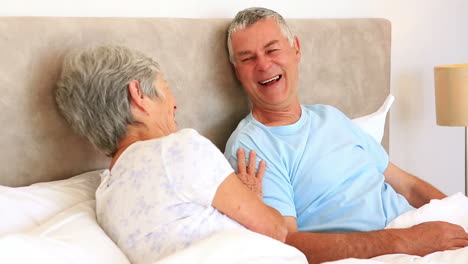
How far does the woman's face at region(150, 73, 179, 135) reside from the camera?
1548 mm

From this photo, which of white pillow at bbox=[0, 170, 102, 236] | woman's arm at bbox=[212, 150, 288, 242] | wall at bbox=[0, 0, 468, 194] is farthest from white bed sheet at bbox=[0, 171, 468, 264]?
wall at bbox=[0, 0, 468, 194]

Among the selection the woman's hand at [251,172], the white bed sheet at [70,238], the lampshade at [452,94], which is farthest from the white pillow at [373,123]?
the white bed sheet at [70,238]

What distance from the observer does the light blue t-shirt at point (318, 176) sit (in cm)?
181

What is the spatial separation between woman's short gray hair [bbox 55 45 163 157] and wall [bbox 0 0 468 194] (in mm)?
889

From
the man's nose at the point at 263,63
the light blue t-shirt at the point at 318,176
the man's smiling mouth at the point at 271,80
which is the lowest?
the light blue t-shirt at the point at 318,176

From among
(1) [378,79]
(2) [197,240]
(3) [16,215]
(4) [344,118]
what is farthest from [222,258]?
(1) [378,79]

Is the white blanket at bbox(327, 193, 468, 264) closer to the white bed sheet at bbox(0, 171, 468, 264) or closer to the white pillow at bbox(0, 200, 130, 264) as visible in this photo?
the white bed sheet at bbox(0, 171, 468, 264)

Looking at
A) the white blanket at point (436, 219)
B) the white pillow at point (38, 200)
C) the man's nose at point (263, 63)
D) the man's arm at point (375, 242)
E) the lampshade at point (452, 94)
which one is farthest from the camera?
the lampshade at point (452, 94)

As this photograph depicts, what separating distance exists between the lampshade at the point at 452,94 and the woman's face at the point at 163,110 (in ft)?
4.46

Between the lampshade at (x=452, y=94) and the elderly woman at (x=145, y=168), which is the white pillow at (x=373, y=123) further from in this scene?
the elderly woman at (x=145, y=168)

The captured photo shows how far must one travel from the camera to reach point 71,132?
1.63m

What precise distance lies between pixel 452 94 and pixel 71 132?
1.58 metres

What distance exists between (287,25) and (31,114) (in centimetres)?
88

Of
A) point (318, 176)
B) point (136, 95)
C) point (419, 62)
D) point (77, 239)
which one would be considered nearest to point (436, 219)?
point (318, 176)
